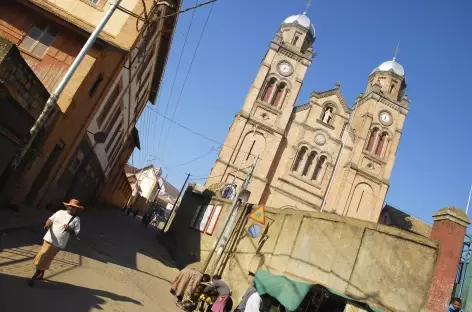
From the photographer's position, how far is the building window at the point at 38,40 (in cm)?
1238

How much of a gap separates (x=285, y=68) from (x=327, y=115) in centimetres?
561

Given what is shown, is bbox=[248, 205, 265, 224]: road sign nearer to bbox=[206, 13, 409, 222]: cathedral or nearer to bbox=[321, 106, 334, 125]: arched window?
bbox=[206, 13, 409, 222]: cathedral

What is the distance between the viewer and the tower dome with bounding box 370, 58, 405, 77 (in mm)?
35344

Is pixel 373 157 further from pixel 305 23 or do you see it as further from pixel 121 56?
pixel 121 56

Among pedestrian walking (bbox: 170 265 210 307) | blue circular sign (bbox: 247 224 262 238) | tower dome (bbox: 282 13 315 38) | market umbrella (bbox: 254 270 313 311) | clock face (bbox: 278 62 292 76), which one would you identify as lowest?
pedestrian walking (bbox: 170 265 210 307)

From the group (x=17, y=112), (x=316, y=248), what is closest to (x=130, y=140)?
(x=17, y=112)

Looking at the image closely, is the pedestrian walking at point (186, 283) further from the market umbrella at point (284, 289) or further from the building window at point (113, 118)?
→ the building window at point (113, 118)

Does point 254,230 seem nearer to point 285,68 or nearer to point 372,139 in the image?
point 285,68

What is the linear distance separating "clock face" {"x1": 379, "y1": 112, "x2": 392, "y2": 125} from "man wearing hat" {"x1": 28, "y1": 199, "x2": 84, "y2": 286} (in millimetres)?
30427

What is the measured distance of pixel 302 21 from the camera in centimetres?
3391

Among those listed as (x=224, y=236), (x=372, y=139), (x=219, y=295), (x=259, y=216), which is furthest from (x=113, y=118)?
(x=372, y=139)

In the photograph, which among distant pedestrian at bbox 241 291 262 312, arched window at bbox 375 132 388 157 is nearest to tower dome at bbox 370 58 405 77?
arched window at bbox 375 132 388 157

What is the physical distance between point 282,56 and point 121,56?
1974 cm

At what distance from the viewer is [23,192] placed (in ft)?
38.5
